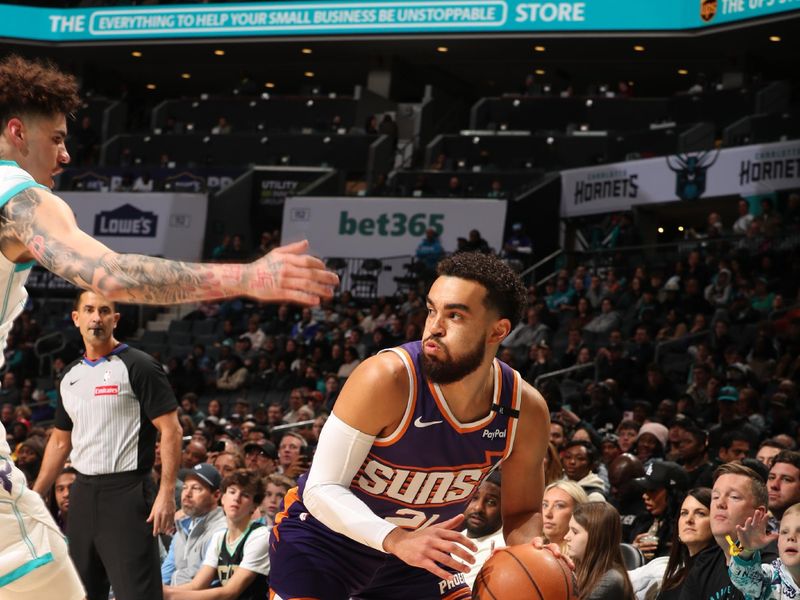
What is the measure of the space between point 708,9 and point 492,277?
21495 mm

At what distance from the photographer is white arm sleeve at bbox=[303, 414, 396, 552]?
12.1ft

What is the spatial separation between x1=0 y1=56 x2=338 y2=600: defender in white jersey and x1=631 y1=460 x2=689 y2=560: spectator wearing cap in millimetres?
4533

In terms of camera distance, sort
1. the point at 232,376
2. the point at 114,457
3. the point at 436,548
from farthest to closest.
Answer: the point at 232,376 < the point at 114,457 < the point at 436,548

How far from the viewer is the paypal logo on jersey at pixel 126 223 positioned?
23391 millimetres

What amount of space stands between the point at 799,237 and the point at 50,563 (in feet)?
49.6

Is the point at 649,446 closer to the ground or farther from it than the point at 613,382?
closer to the ground

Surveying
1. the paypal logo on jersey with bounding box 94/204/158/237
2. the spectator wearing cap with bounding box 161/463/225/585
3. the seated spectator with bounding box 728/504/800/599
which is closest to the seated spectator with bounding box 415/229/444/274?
the paypal logo on jersey with bounding box 94/204/158/237

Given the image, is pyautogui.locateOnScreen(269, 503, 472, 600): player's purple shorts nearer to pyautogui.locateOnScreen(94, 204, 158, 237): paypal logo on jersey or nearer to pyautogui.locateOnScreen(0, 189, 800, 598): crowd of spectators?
pyautogui.locateOnScreen(0, 189, 800, 598): crowd of spectators

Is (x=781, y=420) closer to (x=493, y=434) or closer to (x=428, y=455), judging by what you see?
(x=493, y=434)

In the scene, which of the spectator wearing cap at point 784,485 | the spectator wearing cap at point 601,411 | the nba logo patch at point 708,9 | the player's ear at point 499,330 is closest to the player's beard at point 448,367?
the player's ear at point 499,330

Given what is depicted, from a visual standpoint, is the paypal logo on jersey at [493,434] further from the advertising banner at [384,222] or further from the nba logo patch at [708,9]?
the nba logo patch at [708,9]

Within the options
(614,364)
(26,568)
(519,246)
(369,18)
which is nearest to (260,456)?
(614,364)

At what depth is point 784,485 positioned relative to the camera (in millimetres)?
6242

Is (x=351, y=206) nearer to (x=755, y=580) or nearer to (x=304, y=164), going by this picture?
(x=304, y=164)
